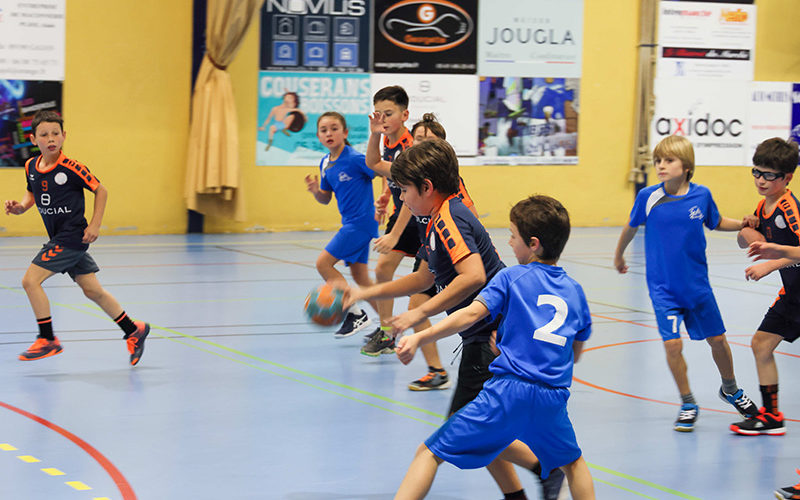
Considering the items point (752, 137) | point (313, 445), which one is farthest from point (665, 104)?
point (313, 445)

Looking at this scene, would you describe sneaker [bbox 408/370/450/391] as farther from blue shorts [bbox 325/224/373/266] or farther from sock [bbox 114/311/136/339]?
sock [bbox 114/311/136/339]

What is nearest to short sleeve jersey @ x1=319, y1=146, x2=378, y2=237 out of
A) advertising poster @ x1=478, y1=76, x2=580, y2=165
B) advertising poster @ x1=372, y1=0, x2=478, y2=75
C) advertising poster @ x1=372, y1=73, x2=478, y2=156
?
advertising poster @ x1=372, y1=73, x2=478, y2=156

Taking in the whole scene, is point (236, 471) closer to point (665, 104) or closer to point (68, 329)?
point (68, 329)

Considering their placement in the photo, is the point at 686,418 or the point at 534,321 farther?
the point at 686,418

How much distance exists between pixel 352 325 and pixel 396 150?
Result: 176 cm

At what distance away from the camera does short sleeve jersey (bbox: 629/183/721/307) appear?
5762mm

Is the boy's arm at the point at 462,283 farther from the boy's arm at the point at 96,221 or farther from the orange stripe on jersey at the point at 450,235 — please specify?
the boy's arm at the point at 96,221

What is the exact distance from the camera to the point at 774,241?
574cm

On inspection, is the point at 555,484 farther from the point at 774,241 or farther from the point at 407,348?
the point at 774,241

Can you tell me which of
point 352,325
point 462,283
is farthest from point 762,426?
point 352,325

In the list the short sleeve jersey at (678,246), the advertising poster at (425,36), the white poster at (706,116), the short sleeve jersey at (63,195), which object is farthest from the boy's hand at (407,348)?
the white poster at (706,116)

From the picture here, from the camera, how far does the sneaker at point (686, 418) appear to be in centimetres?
576

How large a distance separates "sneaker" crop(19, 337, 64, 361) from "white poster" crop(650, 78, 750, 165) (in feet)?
41.0

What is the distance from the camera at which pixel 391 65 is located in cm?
1555
